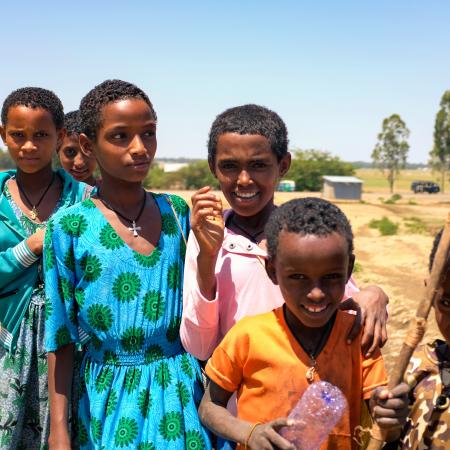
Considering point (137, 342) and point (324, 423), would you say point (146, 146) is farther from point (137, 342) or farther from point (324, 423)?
point (324, 423)

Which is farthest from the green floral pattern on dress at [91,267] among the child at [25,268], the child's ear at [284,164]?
the child's ear at [284,164]

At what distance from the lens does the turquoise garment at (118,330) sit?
2.05 meters

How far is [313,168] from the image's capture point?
178 ft

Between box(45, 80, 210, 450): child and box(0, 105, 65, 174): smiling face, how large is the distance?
61cm

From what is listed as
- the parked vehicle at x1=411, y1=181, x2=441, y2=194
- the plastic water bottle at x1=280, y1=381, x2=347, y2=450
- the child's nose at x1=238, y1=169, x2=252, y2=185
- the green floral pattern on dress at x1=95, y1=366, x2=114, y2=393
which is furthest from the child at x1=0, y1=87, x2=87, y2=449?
the parked vehicle at x1=411, y1=181, x2=441, y2=194

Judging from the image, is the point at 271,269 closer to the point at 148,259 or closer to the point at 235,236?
the point at 235,236

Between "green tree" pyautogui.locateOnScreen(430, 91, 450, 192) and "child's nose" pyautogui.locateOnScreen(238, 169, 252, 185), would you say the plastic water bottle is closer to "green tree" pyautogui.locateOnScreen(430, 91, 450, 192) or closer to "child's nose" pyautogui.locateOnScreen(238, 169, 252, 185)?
"child's nose" pyautogui.locateOnScreen(238, 169, 252, 185)

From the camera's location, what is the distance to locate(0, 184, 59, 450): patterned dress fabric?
96.8 inches

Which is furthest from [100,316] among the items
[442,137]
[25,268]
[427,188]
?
[427,188]

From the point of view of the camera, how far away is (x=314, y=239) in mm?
1631

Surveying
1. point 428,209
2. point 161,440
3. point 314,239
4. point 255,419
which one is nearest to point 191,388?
point 161,440

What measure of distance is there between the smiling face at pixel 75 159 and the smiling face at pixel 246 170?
208 cm

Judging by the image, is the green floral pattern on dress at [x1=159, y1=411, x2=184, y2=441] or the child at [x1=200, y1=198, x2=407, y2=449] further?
the green floral pattern on dress at [x1=159, y1=411, x2=184, y2=441]

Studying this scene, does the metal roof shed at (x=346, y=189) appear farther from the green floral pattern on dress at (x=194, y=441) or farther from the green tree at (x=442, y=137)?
the green floral pattern on dress at (x=194, y=441)
